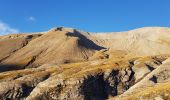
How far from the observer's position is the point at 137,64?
187 m

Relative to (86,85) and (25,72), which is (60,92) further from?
(25,72)

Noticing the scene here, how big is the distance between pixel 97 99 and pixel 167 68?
31.8 meters

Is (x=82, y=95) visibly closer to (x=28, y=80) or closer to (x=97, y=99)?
(x=97, y=99)

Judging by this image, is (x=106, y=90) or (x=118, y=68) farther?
(x=118, y=68)

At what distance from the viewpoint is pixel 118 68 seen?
182375 millimetres

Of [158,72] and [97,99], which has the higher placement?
[158,72]

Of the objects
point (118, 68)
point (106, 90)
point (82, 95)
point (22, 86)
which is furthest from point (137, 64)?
point (22, 86)

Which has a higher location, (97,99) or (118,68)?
(118,68)

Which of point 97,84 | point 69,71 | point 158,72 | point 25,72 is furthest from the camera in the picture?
point 25,72

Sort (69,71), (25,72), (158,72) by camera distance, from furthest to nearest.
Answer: (25,72), (69,71), (158,72)

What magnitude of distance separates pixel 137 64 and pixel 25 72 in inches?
2283

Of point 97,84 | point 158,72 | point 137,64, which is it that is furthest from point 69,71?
point 158,72

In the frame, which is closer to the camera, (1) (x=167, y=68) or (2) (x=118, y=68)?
(1) (x=167, y=68)

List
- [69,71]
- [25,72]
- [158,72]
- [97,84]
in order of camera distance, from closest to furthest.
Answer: [158,72] < [97,84] < [69,71] < [25,72]
